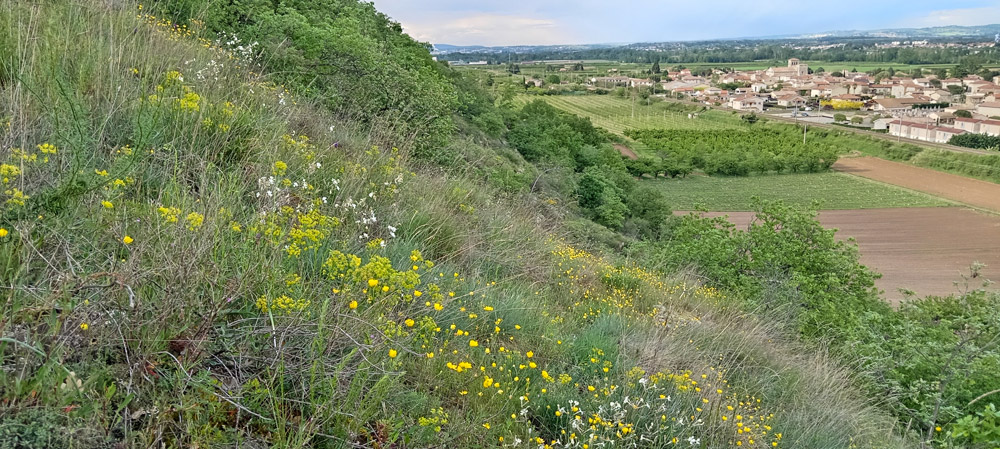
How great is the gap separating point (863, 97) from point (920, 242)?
82.4 metres

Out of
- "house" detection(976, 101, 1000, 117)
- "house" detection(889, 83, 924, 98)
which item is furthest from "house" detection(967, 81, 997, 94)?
"house" detection(976, 101, 1000, 117)

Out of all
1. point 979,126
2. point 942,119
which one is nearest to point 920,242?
point 979,126

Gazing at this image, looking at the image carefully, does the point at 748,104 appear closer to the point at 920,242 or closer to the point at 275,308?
the point at 920,242

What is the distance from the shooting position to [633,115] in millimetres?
91812

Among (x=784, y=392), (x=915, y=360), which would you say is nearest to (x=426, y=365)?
(x=784, y=392)

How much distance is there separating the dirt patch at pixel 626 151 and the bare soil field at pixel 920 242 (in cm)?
1911

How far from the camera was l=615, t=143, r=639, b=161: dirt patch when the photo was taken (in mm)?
59969

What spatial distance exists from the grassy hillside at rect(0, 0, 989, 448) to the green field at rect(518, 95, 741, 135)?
75084 mm

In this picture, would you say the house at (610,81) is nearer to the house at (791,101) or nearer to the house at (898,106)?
the house at (791,101)

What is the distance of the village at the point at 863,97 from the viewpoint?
Answer: 7512 cm

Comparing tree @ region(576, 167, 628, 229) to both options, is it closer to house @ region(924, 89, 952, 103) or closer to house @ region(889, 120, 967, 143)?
house @ region(889, 120, 967, 143)

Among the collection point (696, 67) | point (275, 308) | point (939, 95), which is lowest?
point (275, 308)

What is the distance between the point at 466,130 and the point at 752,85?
407 feet

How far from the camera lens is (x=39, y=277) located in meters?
1.90
